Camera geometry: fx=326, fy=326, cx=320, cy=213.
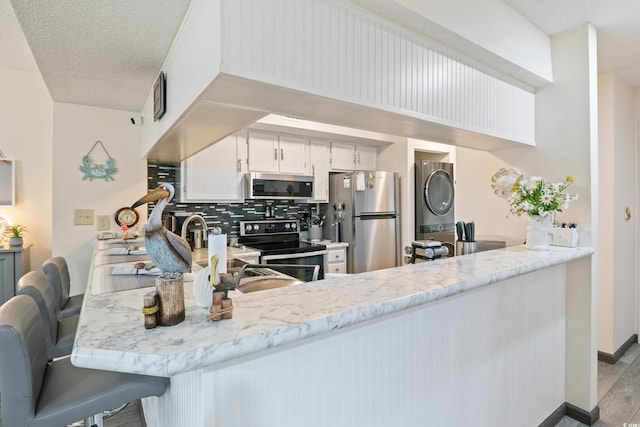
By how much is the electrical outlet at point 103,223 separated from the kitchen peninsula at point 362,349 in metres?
1.55

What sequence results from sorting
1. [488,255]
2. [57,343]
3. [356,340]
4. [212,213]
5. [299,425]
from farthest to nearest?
[212,213], [488,255], [57,343], [356,340], [299,425]

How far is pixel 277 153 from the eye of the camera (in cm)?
350

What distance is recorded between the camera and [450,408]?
1.34 metres

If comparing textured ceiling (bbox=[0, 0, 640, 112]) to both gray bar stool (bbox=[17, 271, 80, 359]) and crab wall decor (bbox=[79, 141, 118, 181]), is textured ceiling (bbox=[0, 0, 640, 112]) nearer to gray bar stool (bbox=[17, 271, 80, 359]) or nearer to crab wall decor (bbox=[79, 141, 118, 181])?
crab wall decor (bbox=[79, 141, 118, 181])

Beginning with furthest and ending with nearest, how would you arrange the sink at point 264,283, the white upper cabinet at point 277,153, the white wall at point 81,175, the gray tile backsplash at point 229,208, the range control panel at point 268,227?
the range control panel at point 268,227
the white upper cabinet at point 277,153
the gray tile backsplash at point 229,208
the white wall at point 81,175
the sink at point 264,283

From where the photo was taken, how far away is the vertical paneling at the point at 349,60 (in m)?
1.02

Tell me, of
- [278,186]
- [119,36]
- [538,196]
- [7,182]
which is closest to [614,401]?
[538,196]

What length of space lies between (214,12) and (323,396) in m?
1.21

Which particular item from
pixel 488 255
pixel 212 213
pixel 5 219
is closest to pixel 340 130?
pixel 212 213

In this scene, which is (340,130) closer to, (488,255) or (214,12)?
(488,255)

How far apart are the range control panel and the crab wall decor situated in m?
1.28

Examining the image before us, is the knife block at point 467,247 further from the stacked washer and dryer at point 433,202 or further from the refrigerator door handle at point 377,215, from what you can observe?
the stacked washer and dryer at point 433,202

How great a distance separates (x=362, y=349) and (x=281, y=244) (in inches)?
99.8

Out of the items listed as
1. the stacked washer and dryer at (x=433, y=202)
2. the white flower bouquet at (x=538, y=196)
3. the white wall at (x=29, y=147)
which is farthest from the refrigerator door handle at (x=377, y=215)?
the white wall at (x=29, y=147)
